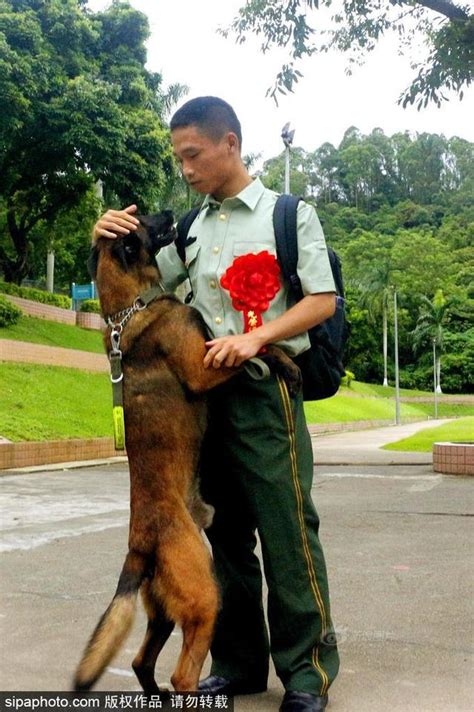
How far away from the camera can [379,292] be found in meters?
61.5

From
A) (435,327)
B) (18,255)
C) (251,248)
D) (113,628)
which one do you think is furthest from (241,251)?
(435,327)

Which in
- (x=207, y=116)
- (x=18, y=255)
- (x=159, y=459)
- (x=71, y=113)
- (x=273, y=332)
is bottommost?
(x=159, y=459)

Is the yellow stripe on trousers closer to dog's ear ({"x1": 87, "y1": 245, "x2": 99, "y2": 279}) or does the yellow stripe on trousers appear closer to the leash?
the leash

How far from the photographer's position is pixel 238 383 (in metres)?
2.63

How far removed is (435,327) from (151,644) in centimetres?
6127

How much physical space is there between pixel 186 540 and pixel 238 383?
56cm

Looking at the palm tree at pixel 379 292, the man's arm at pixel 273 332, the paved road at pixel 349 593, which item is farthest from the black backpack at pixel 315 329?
the palm tree at pixel 379 292

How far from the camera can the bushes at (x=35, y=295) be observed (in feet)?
76.8

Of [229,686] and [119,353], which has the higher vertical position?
[119,353]

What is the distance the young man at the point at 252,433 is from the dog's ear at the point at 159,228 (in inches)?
2.9

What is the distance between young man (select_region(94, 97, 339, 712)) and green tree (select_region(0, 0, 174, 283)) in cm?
1933

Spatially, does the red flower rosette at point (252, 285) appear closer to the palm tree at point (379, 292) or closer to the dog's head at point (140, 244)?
the dog's head at point (140, 244)

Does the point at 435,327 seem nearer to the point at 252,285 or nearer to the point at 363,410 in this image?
the point at 363,410

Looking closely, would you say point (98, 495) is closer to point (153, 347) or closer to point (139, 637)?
point (139, 637)
